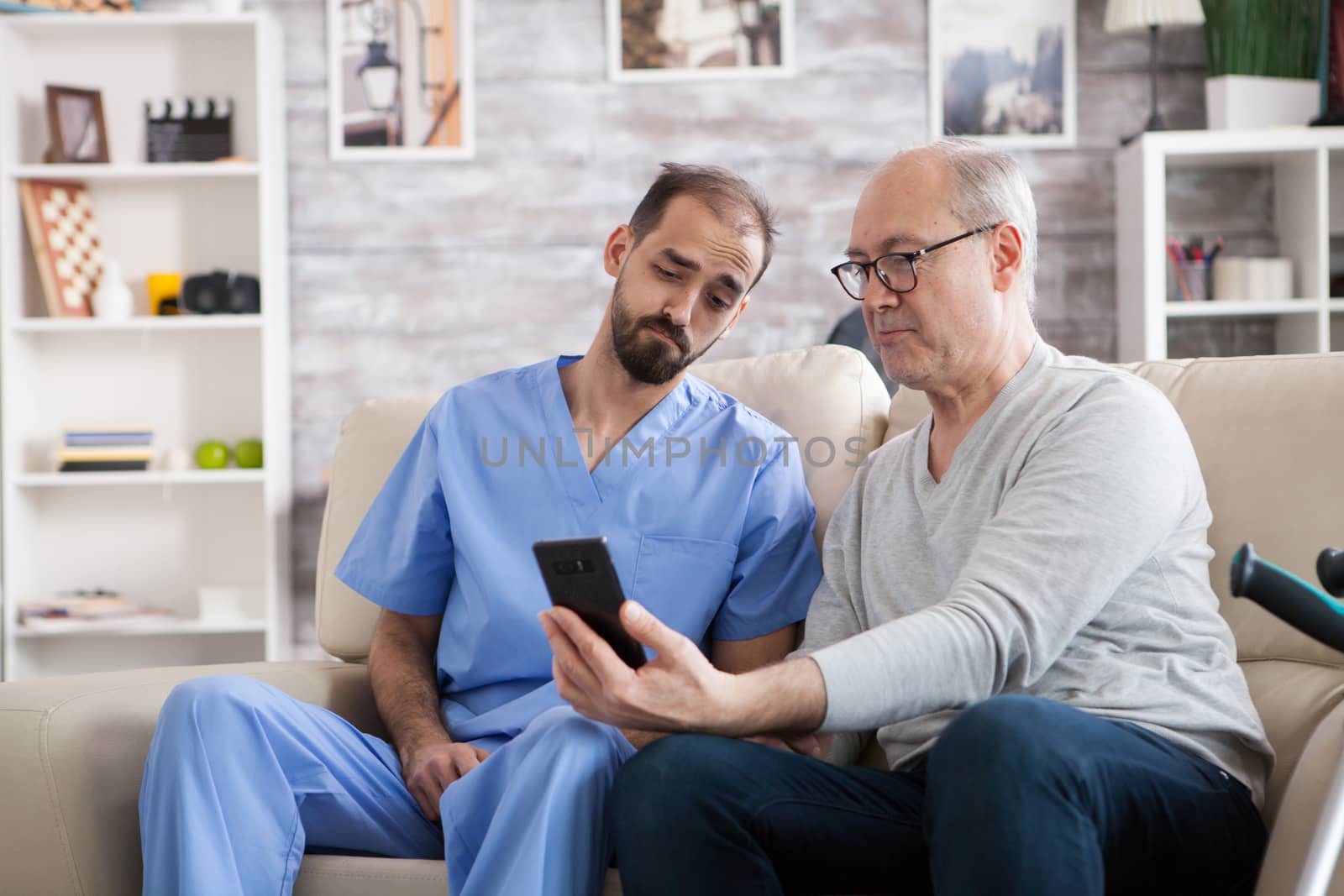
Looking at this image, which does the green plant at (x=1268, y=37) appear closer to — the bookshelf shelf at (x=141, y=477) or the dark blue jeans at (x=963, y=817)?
the dark blue jeans at (x=963, y=817)

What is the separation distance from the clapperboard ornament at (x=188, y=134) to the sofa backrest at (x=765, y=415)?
1719 millimetres

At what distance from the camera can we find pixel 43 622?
3.09 metres

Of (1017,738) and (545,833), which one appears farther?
(545,833)

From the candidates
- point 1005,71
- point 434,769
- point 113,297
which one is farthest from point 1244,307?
point 113,297

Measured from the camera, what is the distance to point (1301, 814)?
108 centimetres

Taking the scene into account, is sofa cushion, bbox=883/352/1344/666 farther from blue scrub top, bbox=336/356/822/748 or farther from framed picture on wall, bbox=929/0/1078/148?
framed picture on wall, bbox=929/0/1078/148

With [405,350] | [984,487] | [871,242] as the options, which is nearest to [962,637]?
[984,487]

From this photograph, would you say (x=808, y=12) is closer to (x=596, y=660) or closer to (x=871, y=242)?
(x=871, y=242)

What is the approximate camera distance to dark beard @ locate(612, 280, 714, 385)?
5.24ft

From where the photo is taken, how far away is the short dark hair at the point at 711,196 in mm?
1624

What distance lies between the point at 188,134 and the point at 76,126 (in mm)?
277

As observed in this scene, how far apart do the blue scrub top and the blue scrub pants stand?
241 millimetres

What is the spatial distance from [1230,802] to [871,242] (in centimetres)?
66

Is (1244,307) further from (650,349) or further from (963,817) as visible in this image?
(963,817)
